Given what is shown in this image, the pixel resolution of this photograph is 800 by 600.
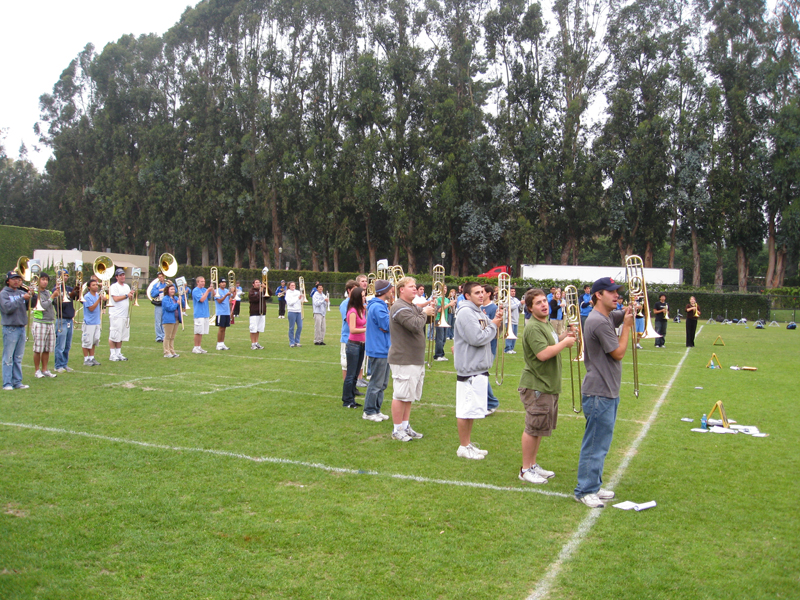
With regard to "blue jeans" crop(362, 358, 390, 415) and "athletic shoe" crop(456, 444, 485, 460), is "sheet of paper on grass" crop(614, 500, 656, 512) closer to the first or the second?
"athletic shoe" crop(456, 444, 485, 460)

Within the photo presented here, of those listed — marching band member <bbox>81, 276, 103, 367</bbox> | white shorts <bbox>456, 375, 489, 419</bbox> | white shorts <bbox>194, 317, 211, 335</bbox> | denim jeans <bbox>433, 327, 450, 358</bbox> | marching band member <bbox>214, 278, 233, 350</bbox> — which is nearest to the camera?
white shorts <bbox>456, 375, 489, 419</bbox>

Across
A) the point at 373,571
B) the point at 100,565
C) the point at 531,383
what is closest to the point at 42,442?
the point at 100,565

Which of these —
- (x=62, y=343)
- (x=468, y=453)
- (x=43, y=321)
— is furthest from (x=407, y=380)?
(x=62, y=343)

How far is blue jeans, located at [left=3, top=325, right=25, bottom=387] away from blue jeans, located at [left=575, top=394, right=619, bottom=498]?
9109 millimetres

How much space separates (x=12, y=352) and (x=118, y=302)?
3.62m

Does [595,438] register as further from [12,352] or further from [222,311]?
[222,311]

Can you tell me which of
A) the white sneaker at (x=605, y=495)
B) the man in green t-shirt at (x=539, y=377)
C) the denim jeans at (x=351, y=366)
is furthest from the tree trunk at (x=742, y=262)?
the white sneaker at (x=605, y=495)

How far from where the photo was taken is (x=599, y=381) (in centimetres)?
546

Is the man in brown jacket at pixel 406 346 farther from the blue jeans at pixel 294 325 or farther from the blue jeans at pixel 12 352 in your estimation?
the blue jeans at pixel 294 325

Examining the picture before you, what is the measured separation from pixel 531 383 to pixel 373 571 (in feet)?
8.12

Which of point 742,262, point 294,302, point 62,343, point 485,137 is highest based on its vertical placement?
point 485,137

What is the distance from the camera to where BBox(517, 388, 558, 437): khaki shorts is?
19.4ft

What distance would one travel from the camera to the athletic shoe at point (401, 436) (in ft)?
25.2

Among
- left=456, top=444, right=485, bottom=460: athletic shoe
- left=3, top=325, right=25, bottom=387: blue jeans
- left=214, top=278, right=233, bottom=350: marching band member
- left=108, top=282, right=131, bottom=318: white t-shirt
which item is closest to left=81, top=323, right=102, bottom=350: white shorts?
left=108, top=282, right=131, bottom=318: white t-shirt
